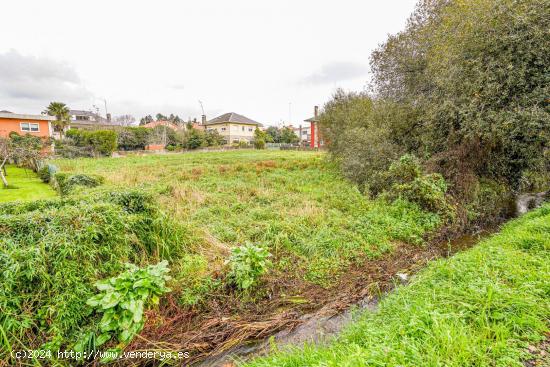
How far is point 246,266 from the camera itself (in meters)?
3.75

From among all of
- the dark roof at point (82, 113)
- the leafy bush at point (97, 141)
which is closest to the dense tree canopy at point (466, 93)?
the leafy bush at point (97, 141)

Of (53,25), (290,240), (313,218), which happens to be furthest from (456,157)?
(53,25)

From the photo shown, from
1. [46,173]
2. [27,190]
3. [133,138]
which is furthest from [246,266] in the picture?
[133,138]

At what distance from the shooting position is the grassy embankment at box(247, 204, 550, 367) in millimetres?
1946

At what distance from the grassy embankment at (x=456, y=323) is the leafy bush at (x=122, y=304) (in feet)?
4.54

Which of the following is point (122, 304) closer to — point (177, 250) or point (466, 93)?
point (177, 250)

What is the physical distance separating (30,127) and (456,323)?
36590 mm

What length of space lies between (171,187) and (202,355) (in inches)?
271

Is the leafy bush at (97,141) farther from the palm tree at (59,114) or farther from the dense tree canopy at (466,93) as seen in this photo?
the dense tree canopy at (466,93)

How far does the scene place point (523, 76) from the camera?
18.4 feet

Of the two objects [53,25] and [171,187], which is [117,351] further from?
[53,25]

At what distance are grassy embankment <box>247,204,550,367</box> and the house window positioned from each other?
35.2m

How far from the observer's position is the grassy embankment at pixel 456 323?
1946 mm

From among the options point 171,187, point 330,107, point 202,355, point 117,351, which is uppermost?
point 330,107
